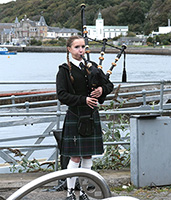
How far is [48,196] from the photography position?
4.49 meters

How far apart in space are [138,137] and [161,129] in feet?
0.84

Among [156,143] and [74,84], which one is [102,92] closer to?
[74,84]

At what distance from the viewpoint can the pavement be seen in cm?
448

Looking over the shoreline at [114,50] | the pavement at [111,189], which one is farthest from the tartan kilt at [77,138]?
the shoreline at [114,50]

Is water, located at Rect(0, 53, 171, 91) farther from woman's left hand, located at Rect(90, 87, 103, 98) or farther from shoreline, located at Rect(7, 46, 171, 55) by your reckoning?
shoreline, located at Rect(7, 46, 171, 55)

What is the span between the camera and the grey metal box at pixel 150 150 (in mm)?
4695

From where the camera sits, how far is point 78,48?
13.2 feet

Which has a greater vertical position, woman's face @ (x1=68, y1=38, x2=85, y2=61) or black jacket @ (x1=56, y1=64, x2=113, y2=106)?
woman's face @ (x1=68, y1=38, x2=85, y2=61)

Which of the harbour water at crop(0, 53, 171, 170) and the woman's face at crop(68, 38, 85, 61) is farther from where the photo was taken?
the harbour water at crop(0, 53, 171, 170)

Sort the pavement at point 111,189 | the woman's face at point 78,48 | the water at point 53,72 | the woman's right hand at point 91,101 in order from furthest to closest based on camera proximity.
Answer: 1. the water at point 53,72
2. the pavement at point 111,189
3. the woman's face at point 78,48
4. the woman's right hand at point 91,101

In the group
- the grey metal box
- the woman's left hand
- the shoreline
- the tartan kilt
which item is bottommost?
the shoreline

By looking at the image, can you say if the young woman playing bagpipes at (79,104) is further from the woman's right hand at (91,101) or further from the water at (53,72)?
the water at (53,72)

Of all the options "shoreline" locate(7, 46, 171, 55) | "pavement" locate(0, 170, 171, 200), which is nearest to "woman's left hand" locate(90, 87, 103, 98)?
"pavement" locate(0, 170, 171, 200)

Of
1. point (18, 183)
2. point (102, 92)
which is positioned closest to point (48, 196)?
point (18, 183)
